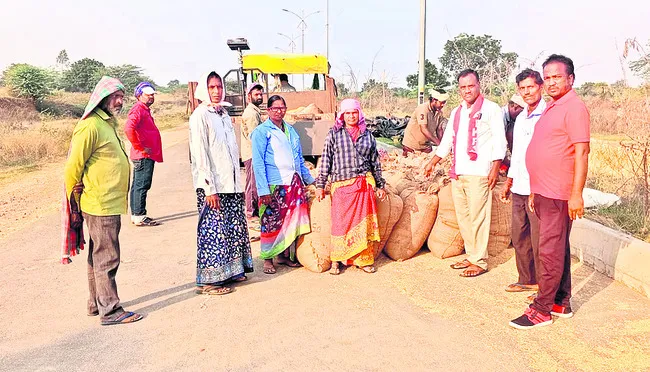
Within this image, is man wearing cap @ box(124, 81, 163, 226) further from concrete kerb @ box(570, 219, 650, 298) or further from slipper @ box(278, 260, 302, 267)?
concrete kerb @ box(570, 219, 650, 298)

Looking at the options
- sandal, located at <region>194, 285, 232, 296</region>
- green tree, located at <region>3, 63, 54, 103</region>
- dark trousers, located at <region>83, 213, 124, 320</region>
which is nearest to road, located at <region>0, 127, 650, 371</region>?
sandal, located at <region>194, 285, 232, 296</region>

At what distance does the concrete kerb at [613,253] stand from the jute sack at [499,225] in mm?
626

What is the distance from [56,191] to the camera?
9.97m

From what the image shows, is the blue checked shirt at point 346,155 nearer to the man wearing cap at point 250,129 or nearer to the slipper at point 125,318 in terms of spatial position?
the man wearing cap at point 250,129

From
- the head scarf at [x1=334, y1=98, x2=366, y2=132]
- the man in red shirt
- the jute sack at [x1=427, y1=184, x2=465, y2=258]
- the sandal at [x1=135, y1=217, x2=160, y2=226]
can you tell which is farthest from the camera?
the sandal at [x1=135, y1=217, x2=160, y2=226]

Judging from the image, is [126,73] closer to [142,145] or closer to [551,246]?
[142,145]

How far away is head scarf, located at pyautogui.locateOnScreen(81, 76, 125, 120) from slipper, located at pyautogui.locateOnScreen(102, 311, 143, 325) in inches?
58.5

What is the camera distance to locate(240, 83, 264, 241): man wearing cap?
6254 mm

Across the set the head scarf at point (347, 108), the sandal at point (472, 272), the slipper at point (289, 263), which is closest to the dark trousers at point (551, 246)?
the sandal at point (472, 272)

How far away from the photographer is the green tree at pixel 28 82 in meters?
34.9

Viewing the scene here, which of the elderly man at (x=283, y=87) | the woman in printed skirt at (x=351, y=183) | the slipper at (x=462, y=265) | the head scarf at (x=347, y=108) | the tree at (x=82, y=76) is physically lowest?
the slipper at (x=462, y=265)

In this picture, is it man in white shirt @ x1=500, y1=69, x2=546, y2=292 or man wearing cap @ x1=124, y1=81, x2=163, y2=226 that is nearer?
man in white shirt @ x1=500, y1=69, x2=546, y2=292

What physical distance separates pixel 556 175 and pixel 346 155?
1823mm

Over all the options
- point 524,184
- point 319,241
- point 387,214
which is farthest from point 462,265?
point 319,241
